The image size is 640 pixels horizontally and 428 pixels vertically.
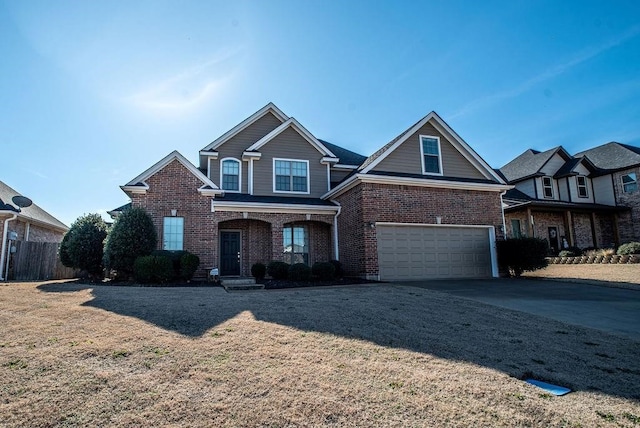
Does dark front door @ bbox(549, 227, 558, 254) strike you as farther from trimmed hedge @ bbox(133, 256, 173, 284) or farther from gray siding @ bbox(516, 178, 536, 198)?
trimmed hedge @ bbox(133, 256, 173, 284)

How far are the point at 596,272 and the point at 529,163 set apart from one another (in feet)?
45.8

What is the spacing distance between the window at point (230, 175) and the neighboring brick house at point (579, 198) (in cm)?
1596

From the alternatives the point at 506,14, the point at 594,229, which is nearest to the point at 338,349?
the point at 506,14

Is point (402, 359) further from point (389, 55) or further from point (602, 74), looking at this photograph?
point (602, 74)

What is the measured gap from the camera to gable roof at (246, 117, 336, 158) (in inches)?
646

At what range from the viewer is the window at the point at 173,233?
1381 centimetres

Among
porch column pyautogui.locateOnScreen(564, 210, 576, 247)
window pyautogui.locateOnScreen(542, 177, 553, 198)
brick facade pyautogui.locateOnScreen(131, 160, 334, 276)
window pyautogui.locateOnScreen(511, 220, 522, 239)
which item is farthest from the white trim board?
window pyautogui.locateOnScreen(542, 177, 553, 198)

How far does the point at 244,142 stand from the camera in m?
17.0

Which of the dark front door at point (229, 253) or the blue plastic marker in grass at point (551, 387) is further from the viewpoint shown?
the dark front door at point (229, 253)

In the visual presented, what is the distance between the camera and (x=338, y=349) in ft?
15.8

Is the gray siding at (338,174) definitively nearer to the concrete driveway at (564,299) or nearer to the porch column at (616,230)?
the concrete driveway at (564,299)

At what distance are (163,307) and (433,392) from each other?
5.35 m

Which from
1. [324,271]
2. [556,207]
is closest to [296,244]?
[324,271]

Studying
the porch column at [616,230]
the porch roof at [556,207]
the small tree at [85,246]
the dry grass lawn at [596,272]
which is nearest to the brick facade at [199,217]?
the small tree at [85,246]
